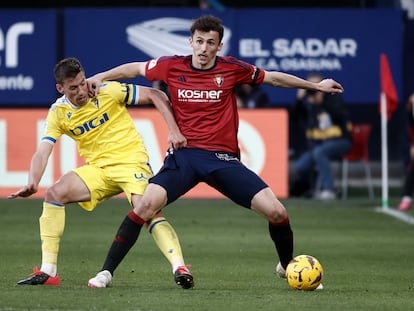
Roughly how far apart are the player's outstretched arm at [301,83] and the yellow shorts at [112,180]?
1285 mm

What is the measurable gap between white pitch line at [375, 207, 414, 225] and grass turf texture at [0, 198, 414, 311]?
18 centimetres

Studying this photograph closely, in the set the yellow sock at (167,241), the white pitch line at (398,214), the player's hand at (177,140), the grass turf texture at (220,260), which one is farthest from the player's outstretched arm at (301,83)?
the white pitch line at (398,214)

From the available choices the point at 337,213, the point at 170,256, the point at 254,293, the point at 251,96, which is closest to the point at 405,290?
the point at 254,293

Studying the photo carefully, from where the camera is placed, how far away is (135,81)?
2155cm

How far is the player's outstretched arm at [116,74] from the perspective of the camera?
9.65 m

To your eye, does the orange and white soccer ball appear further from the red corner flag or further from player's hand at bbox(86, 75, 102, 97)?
the red corner flag

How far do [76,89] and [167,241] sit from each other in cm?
142

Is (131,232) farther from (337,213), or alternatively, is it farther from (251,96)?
(251,96)

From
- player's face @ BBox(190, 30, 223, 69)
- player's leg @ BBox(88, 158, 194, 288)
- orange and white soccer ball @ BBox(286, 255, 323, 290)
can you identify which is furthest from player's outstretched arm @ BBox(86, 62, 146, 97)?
orange and white soccer ball @ BBox(286, 255, 323, 290)

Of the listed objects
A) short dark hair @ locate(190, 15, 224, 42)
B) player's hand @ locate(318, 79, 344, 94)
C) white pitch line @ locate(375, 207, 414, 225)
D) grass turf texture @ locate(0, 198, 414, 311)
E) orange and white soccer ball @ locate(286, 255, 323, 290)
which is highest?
short dark hair @ locate(190, 15, 224, 42)

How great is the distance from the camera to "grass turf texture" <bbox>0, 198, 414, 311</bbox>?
338 inches

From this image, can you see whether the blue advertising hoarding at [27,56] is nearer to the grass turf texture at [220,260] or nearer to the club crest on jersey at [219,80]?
the grass turf texture at [220,260]

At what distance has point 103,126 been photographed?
998cm

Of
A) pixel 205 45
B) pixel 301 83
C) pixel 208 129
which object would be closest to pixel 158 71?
pixel 205 45
